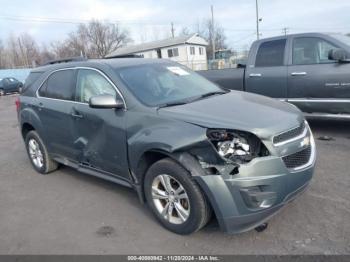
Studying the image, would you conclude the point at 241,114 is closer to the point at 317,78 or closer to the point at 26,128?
the point at 317,78

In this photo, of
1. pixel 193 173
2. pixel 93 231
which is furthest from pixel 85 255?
pixel 193 173

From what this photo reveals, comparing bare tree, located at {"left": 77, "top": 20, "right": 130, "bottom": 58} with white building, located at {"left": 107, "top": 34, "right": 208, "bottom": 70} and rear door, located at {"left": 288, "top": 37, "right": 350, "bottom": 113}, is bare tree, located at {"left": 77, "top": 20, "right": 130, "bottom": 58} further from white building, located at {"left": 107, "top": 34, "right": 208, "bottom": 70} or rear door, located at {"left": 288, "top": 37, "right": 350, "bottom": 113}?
rear door, located at {"left": 288, "top": 37, "right": 350, "bottom": 113}

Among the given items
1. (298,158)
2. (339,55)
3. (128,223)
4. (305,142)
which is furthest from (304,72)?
(128,223)

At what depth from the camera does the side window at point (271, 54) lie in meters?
6.95

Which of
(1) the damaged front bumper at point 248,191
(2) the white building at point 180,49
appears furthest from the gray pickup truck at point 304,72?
(2) the white building at point 180,49

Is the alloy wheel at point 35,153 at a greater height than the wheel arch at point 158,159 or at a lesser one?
lesser

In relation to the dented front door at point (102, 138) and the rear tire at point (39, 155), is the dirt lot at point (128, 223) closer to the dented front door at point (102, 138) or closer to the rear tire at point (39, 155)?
the rear tire at point (39, 155)

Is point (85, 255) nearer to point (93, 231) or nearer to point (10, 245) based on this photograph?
point (93, 231)

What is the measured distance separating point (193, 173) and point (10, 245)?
2117 mm

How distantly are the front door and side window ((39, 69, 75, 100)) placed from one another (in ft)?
0.66

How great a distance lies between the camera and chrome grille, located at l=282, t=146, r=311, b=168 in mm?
3198

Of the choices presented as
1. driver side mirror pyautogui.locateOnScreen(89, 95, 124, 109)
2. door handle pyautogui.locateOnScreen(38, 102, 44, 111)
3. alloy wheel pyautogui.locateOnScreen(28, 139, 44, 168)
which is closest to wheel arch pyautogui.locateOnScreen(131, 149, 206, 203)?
driver side mirror pyautogui.locateOnScreen(89, 95, 124, 109)

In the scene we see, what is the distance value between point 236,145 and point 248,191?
0.42 metres

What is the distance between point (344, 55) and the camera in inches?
238
